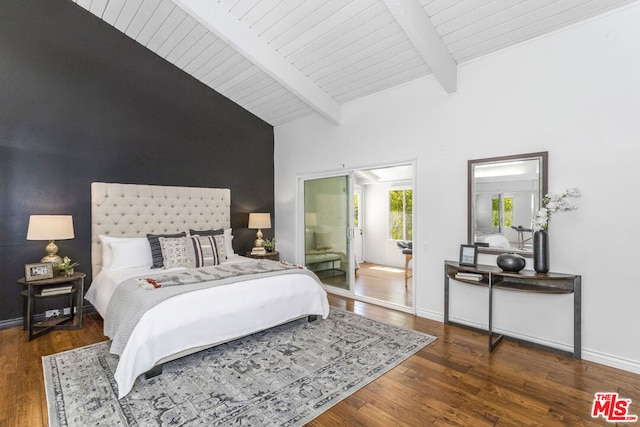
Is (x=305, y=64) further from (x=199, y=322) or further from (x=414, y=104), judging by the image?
(x=199, y=322)

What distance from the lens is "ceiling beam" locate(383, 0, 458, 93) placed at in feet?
9.44

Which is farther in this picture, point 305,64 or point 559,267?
point 305,64

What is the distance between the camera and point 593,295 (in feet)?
9.43

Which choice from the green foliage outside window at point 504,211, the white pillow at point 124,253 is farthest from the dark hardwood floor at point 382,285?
the white pillow at point 124,253

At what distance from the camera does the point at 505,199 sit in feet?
11.1

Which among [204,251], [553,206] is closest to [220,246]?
[204,251]

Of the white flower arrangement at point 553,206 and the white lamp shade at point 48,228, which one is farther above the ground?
the white flower arrangement at point 553,206

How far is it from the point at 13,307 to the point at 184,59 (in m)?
3.84

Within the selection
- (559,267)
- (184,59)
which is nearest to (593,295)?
(559,267)

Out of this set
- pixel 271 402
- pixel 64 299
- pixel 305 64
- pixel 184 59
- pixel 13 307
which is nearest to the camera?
pixel 271 402

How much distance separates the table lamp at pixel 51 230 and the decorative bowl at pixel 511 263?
4.71m

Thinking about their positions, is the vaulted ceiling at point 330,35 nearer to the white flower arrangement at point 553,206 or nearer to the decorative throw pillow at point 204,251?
the white flower arrangement at point 553,206

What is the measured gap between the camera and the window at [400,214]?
24.9 feet

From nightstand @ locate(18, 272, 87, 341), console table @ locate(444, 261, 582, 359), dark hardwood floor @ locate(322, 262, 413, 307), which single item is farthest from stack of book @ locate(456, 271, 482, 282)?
nightstand @ locate(18, 272, 87, 341)
